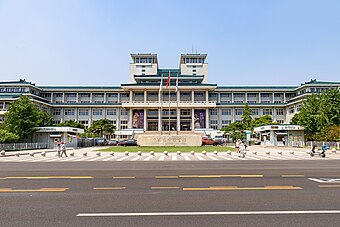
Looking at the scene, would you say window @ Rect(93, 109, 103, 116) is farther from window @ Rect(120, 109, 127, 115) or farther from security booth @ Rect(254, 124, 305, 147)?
security booth @ Rect(254, 124, 305, 147)

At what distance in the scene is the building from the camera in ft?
267

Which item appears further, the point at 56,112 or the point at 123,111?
the point at 56,112

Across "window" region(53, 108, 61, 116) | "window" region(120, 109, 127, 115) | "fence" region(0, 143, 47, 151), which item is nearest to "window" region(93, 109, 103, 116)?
"window" region(120, 109, 127, 115)

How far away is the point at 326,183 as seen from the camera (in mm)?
9156

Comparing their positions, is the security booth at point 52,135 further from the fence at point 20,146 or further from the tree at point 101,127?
the tree at point 101,127

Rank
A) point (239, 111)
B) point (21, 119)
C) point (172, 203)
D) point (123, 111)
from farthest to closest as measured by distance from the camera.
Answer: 1. point (239, 111)
2. point (123, 111)
3. point (21, 119)
4. point (172, 203)

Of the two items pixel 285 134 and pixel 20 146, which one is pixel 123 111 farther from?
pixel 285 134

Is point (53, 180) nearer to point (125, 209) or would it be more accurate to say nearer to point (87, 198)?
point (87, 198)

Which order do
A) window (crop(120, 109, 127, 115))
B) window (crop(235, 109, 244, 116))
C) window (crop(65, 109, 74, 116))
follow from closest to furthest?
window (crop(65, 109, 74, 116)), window (crop(120, 109, 127, 115)), window (crop(235, 109, 244, 116))

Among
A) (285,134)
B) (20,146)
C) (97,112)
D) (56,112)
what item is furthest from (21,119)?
(56,112)

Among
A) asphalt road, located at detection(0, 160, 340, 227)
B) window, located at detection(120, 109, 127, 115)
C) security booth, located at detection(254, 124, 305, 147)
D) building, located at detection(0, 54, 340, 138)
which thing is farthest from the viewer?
window, located at detection(120, 109, 127, 115)

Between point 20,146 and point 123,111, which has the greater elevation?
point 123,111

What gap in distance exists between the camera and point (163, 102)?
82438 mm

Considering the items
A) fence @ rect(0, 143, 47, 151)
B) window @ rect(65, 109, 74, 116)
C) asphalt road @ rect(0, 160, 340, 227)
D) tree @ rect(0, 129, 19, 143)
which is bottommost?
fence @ rect(0, 143, 47, 151)
